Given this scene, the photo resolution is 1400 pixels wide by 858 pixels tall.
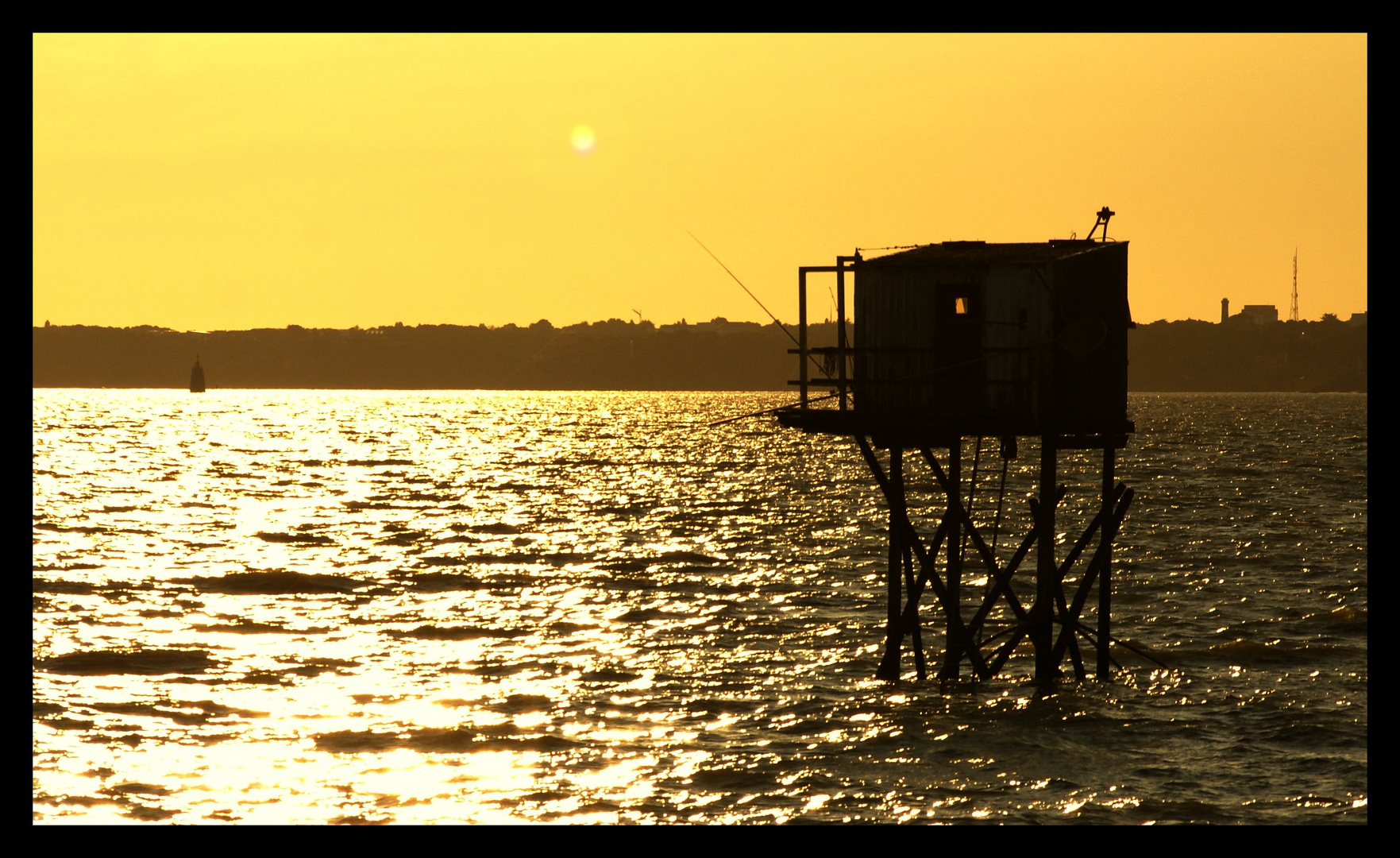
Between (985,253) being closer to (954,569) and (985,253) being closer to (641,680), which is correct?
(954,569)

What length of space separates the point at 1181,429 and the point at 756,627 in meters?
141

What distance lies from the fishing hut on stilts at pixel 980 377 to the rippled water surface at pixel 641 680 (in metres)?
1.74

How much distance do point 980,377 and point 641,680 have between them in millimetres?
8511

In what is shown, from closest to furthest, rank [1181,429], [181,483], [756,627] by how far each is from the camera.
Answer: [756,627]
[181,483]
[1181,429]

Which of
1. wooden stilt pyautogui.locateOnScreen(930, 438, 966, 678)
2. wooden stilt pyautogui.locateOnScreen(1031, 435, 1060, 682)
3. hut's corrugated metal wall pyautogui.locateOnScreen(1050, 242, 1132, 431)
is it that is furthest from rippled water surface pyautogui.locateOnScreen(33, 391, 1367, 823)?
hut's corrugated metal wall pyautogui.locateOnScreen(1050, 242, 1132, 431)

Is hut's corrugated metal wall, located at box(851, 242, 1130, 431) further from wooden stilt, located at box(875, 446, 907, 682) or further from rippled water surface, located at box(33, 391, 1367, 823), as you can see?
rippled water surface, located at box(33, 391, 1367, 823)

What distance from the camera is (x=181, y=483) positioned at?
87.6 meters

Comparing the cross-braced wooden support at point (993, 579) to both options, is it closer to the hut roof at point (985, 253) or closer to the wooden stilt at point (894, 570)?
the wooden stilt at point (894, 570)

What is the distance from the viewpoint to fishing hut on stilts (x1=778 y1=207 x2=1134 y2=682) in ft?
82.2

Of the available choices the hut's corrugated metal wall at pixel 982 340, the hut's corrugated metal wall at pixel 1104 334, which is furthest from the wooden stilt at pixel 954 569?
the hut's corrugated metal wall at pixel 1104 334

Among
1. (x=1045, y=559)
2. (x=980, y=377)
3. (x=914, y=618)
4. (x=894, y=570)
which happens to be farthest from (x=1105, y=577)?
(x=980, y=377)

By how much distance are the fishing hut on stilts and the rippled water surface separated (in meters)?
1.74

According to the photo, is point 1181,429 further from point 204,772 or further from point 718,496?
point 204,772
